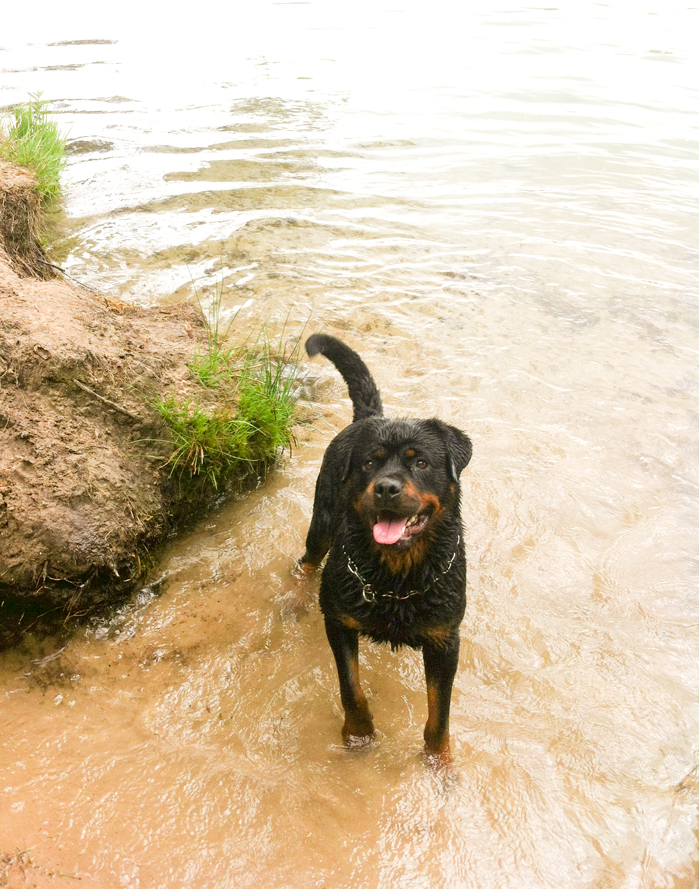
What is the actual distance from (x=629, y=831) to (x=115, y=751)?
1959mm

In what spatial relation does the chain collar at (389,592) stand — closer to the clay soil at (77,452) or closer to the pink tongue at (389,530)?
the pink tongue at (389,530)

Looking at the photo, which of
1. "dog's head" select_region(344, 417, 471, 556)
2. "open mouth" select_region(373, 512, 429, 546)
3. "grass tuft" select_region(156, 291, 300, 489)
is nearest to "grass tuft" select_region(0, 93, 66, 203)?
"grass tuft" select_region(156, 291, 300, 489)

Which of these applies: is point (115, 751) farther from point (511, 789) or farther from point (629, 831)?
point (629, 831)

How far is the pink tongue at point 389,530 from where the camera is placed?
2.59 meters

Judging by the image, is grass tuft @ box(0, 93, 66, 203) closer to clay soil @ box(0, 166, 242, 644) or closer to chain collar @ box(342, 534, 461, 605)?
clay soil @ box(0, 166, 242, 644)

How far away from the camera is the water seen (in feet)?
8.78

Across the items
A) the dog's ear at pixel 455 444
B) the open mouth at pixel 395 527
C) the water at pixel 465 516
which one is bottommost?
the water at pixel 465 516

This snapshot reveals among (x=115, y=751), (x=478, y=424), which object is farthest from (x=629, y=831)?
(x=478, y=424)

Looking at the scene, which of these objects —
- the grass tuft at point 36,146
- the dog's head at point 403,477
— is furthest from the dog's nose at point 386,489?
the grass tuft at point 36,146

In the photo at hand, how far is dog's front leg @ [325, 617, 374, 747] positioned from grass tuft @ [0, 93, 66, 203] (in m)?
5.23

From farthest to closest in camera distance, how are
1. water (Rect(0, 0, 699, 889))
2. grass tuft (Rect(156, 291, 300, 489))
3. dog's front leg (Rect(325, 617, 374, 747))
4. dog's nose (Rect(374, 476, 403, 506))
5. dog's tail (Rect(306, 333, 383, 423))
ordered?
grass tuft (Rect(156, 291, 300, 489))
dog's tail (Rect(306, 333, 383, 423))
dog's front leg (Rect(325, 617, 374, 747))
water (Rect(0, 0, 699, 889))
dog's nose (Rect(374, 476, 403, 506))

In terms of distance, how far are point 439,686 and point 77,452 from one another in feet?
6.28

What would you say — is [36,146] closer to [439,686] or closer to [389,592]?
[389,592]

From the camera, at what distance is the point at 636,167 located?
8656 millimetres
